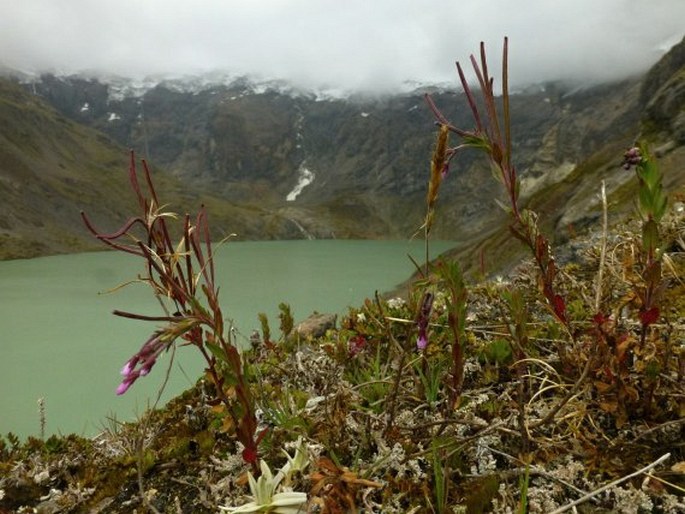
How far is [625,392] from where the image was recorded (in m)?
1.90

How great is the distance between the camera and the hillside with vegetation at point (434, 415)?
158 centimetres

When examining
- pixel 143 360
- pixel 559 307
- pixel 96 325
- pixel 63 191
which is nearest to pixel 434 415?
pixel 559 307

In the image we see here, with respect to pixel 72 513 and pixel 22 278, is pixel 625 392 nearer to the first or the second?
pixel 72 513

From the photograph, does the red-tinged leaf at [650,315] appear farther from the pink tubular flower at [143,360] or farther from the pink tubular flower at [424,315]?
the pink tubular flower at [143,360]

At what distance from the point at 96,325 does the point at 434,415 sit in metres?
30.1

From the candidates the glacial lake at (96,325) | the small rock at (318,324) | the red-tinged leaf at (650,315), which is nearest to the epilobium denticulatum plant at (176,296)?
the glacial lake at (96,325)

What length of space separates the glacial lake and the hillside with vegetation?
0.32 meters

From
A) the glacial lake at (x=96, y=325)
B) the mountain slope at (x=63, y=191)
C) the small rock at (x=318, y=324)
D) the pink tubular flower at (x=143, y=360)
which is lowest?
the glacial lake at (x=96, y=325)

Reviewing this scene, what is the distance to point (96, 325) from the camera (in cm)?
2816

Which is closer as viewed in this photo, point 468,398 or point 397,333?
point 468,398

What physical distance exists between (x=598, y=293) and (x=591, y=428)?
0.59m

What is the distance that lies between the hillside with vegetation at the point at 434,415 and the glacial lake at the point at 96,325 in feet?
1.04

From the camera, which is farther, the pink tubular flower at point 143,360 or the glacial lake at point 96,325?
the glacial lake at point 96,325

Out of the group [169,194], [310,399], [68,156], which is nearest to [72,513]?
[310,399]
